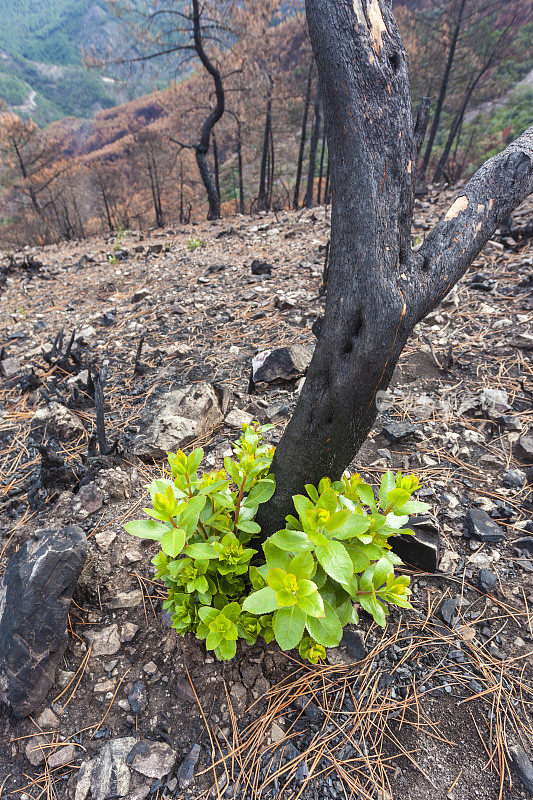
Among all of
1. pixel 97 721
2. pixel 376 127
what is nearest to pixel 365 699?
pixel 97 721

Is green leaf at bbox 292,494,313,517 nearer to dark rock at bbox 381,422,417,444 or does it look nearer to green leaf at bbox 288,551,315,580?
green leaf at bbox 288,551,315,580

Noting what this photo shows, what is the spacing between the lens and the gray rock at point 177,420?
8.37ft

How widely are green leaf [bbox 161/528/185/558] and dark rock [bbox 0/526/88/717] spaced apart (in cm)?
72

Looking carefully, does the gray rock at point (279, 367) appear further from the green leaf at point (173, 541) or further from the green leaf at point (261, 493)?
the green leaf at point (173, 541)

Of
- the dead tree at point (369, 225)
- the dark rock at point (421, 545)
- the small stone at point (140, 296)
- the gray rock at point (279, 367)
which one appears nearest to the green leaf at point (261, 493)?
the dead tree at point (369, 225)

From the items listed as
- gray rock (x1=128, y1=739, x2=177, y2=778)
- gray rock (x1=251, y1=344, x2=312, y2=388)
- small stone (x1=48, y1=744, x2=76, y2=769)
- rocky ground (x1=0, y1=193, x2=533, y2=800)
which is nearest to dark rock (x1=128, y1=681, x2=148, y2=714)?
rocky ground (x1=0, y1=193, x2=533, y2=800)

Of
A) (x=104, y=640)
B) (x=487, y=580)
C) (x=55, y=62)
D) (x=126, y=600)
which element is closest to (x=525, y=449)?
(x=487, y=580)

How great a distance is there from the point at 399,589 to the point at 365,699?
0.55 m

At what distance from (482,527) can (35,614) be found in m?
2.18

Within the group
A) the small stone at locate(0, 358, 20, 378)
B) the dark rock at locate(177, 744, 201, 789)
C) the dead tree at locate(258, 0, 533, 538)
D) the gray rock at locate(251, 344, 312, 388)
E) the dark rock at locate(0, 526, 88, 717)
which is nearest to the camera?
the dead tree at locate(258, 0, 533, 538)

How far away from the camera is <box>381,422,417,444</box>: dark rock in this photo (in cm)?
258

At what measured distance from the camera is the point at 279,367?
10.4 feet

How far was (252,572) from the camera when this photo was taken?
1379mm

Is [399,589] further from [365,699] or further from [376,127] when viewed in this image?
[376,127]
